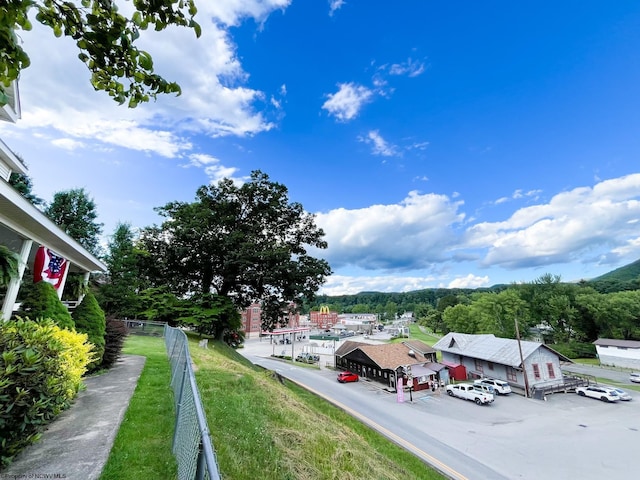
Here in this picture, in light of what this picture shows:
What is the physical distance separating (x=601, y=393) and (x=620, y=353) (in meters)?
23.6

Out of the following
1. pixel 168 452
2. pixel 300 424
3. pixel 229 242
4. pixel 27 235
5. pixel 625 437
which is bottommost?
pixel 625 437

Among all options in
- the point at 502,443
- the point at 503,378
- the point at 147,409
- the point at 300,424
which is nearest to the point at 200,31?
the point at 147,409

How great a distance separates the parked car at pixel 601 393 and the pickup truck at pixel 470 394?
1029cm

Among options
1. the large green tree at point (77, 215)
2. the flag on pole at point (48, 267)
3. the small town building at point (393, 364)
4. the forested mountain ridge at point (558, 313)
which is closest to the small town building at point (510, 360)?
the small town building at point (393, 364)

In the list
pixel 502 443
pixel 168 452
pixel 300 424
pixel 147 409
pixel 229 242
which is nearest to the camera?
pixel 168 452

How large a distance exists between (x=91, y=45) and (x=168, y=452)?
519 centimetres

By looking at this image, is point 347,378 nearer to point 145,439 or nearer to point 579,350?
point 145,439

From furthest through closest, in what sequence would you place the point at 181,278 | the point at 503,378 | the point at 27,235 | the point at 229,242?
the point at 503,378 → the point at 181,278 → the point at 229,242 → the point at 27,235

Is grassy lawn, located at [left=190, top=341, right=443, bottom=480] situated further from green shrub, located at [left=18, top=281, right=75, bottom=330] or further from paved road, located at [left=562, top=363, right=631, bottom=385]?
paved road, located at [left=562, top=363, right=631, bottom=385]

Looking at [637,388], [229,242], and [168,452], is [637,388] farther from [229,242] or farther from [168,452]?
[168,452]

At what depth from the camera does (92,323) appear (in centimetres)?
909

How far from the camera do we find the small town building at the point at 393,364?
96.5ft

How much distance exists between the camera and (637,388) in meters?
29.4

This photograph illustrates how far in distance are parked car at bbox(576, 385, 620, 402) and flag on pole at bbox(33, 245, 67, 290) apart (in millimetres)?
38014
